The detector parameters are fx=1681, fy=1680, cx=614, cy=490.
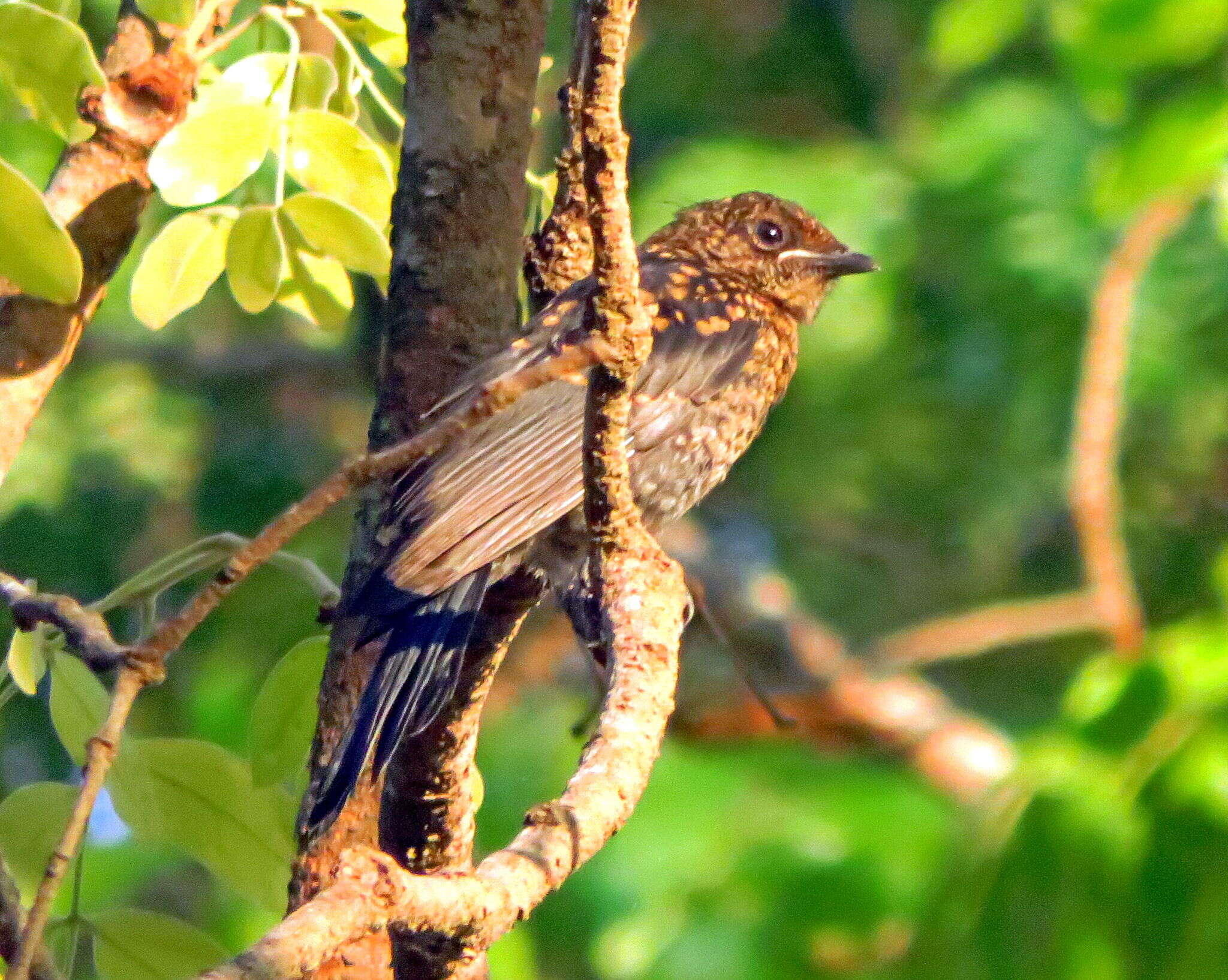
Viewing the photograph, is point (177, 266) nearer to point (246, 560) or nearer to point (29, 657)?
point (29, 657)

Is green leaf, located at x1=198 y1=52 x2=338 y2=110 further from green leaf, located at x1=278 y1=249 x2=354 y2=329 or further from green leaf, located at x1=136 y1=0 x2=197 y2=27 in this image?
green leaf, located at x1=278 y1=249 x2=354 y2=329

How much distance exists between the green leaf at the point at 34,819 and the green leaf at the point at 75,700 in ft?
0.24

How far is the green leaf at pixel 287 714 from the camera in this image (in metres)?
2.00

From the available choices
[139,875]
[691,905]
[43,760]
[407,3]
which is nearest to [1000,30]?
[407,3]

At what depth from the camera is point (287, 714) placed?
80.9 inches

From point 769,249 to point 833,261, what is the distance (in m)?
0.14

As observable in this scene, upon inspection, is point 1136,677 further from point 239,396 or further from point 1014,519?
point 239,396

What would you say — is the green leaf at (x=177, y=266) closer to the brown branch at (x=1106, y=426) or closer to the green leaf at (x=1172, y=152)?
the green leaf at (x=1172, y=152)

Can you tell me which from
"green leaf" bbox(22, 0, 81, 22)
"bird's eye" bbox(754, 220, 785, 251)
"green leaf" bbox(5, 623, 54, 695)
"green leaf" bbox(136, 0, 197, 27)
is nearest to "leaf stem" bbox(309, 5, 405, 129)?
"green leaf" bbox(136, 0, 197, 27)

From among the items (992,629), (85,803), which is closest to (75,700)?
(85,803)

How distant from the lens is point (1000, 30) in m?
3.18

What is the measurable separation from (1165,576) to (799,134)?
3220 millimetres

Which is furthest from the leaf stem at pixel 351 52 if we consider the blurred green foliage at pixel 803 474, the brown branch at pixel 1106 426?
the brown branch at pixel 1106 426

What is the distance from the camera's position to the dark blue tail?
1999 millimetres
